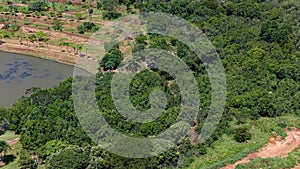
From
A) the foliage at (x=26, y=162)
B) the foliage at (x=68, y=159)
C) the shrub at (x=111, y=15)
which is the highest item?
the shrub at (x=111, y=15)

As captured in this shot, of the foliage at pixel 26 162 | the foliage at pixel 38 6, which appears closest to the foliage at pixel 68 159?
the foliage at pixel 26 162

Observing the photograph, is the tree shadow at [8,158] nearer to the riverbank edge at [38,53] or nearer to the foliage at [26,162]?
the foliage at [26,162]

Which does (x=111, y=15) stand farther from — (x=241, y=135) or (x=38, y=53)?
A: (x=241, y=135)

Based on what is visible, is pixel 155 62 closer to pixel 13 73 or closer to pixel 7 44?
pixel 13 73

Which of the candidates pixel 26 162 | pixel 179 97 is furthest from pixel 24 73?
pixel 26 162

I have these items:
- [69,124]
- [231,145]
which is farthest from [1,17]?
[231,145]

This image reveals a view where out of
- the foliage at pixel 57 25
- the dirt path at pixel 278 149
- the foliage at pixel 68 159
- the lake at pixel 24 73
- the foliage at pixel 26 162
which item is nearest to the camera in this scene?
the foliage at pixel 68 159

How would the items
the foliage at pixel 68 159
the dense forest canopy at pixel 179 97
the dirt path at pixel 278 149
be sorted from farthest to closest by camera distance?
1. the dirt path at pixel 278 149
2. the dense forest canopy at pixel 179 97
3. the foliage at pixel 68 159
